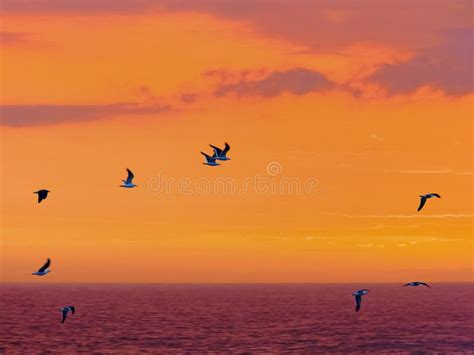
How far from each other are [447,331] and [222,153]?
2613 inches

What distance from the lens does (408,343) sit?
112625mm

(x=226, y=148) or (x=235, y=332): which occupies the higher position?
(x=226, y=148)

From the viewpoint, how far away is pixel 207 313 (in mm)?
174500

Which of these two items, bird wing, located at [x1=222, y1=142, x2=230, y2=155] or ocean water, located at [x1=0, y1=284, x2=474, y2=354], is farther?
ocean water, located at [x1=0, y1=284, x2=474, y2=354]

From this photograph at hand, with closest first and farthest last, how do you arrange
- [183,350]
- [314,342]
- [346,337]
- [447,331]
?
[183,350] → [314,342] → [346,337] → [447,331]

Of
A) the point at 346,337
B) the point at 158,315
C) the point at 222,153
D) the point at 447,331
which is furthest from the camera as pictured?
the point at 158,315

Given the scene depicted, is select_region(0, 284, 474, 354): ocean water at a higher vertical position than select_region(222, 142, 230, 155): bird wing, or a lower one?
lower

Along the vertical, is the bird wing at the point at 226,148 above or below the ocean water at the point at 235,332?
above

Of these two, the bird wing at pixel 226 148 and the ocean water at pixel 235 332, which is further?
the ocean water at pixel 235 332

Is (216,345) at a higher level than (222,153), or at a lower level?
lower

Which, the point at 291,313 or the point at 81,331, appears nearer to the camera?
the point at 81,331

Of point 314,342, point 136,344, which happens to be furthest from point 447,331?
point 136,344

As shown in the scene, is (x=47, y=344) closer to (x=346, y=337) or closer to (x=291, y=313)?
(x=346, y=337)

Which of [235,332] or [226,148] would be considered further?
[235,332]
